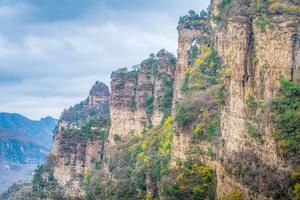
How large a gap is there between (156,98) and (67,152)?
736 inches

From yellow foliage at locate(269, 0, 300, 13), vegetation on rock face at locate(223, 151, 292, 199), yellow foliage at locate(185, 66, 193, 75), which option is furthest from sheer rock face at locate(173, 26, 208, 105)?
vegetation on rock face at locate(223, 151, 292, 199)

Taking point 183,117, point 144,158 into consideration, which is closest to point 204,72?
point 183,117

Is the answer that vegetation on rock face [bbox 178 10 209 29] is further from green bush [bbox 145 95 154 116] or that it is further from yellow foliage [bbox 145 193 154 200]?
yellow foliage [bbox 145 193 154 200]

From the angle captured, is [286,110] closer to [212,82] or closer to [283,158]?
[283,158]

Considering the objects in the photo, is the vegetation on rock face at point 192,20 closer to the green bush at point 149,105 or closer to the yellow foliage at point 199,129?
the green bush at point 149,105

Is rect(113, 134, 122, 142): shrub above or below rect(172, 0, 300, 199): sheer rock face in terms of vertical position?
below

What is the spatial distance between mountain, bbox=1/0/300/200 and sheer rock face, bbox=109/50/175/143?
4.7 inches

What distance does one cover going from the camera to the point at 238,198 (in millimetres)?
27547

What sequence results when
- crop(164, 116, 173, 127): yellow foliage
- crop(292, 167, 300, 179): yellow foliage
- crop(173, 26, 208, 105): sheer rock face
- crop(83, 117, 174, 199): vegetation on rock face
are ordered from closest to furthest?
crop(292, 167, 300, 179): yellow foliage, crop(83, 117, 174, 199): vegetation on rock face, crop(164, 116, 173, 127): yellow foliage, crop(173, 26, 208, 105): sheer rock face

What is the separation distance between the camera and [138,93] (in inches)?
2574

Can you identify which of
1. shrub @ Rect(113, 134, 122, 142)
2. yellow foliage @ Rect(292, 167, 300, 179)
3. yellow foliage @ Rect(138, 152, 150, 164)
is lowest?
yellow foliage @ Rect(138, 152, 150, 164)

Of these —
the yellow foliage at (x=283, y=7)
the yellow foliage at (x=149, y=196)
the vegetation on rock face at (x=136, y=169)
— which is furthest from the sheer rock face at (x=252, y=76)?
the yellow foliage at (x=149, y=196)

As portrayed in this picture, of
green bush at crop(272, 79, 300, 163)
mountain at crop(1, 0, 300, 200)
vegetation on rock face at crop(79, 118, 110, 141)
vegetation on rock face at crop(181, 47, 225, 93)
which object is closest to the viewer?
green bush at crop(272, 79, 300, 163)

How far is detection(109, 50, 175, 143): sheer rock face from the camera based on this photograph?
63219 mm
